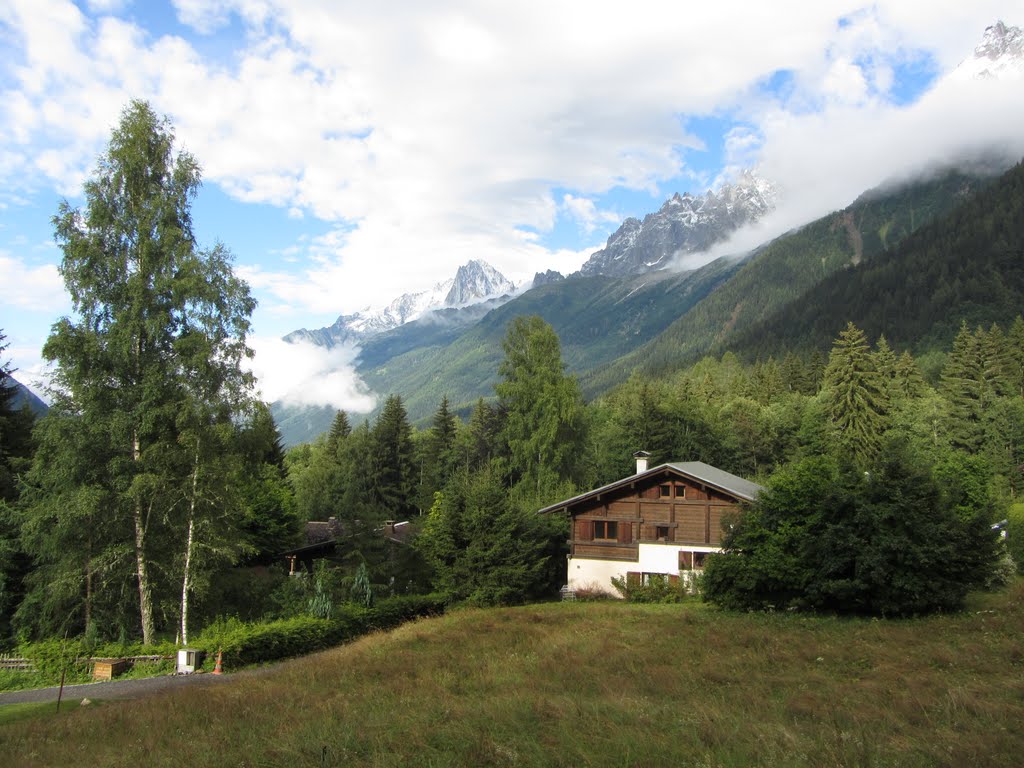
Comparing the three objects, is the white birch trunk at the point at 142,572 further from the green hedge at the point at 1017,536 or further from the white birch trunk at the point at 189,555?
the green hedge at the point at 1017,536

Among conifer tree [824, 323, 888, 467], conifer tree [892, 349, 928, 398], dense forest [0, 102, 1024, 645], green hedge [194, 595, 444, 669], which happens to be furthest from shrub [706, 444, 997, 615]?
conifer tree [892, 349, 928, 398]

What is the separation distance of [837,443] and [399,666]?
46.5 metres

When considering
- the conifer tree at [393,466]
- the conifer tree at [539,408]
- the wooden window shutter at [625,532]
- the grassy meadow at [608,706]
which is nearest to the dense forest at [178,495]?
the wooden window shutter at [625,532]

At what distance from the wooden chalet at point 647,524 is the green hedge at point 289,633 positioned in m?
10.9

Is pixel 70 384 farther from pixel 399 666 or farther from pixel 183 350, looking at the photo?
pixel 399 666

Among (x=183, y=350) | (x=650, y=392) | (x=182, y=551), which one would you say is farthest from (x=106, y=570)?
(x=650, y=392)

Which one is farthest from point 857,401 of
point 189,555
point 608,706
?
point 608,706

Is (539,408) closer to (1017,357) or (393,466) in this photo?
(393,466)

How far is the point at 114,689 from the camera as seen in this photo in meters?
20.4

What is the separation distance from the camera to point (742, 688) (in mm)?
14500

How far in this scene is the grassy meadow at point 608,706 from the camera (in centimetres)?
1006

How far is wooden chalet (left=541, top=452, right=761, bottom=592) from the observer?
118 feet

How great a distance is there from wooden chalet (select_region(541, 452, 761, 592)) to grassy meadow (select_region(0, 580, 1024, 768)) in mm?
12763

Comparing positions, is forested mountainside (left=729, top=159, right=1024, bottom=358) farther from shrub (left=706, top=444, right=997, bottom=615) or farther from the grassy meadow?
the grassy meadow
